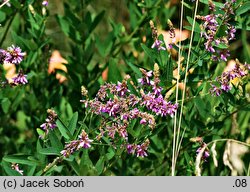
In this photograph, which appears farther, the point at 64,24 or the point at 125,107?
the point at 64,24

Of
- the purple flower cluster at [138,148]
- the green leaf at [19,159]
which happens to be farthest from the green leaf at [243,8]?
the green leaf at [19,159]

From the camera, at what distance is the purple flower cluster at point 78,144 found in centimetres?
134

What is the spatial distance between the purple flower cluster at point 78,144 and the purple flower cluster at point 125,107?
0.16 ft

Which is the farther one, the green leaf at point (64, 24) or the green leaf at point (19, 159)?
the green leaf at point (64, 24)

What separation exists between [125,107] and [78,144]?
14cm

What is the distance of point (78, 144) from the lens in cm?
136

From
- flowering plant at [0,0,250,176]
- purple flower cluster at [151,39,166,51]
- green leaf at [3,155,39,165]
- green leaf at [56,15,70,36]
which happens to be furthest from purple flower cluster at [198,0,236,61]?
green leaf at [56,15,70,36]

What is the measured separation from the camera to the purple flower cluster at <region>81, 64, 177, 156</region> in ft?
4.52

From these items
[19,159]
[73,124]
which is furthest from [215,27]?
[19,159]

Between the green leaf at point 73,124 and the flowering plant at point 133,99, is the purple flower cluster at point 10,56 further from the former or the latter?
the green leaf at point 73,124

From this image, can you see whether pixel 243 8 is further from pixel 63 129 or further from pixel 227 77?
pixel 63 129

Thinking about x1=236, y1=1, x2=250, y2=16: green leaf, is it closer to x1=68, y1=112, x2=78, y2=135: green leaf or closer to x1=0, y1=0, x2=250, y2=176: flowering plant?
x1=0, y1=0, x2=250, y2=176: flowering plant
